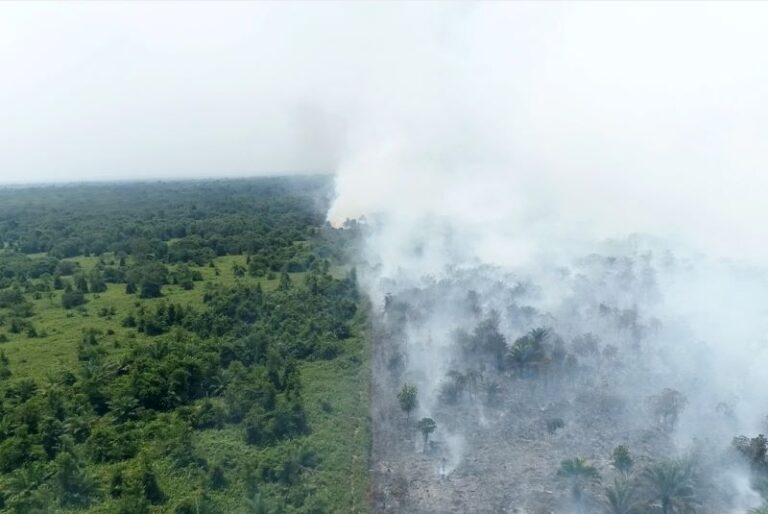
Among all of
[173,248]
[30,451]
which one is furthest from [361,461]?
[173,248]

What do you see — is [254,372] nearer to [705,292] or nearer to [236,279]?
[236,279]

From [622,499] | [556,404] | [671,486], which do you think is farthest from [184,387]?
[671,486]

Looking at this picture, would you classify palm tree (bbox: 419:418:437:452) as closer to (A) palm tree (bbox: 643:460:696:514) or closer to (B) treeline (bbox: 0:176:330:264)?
(A) palm tree (bbox: 643:460:696:514)

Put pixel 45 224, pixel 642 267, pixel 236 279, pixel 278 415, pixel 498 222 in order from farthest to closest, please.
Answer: pixel 45 224 → pixel 498 222 → pixel 236 279 → pixel 642 267 → pixel 278 415

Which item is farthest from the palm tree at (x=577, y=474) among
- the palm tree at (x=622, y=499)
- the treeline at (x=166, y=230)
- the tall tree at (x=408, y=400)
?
the treeline at (x=166, y=230)

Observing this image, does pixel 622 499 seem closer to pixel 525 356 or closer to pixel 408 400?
pixel 408 400

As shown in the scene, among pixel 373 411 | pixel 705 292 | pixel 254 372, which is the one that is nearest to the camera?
pixel 373 411
